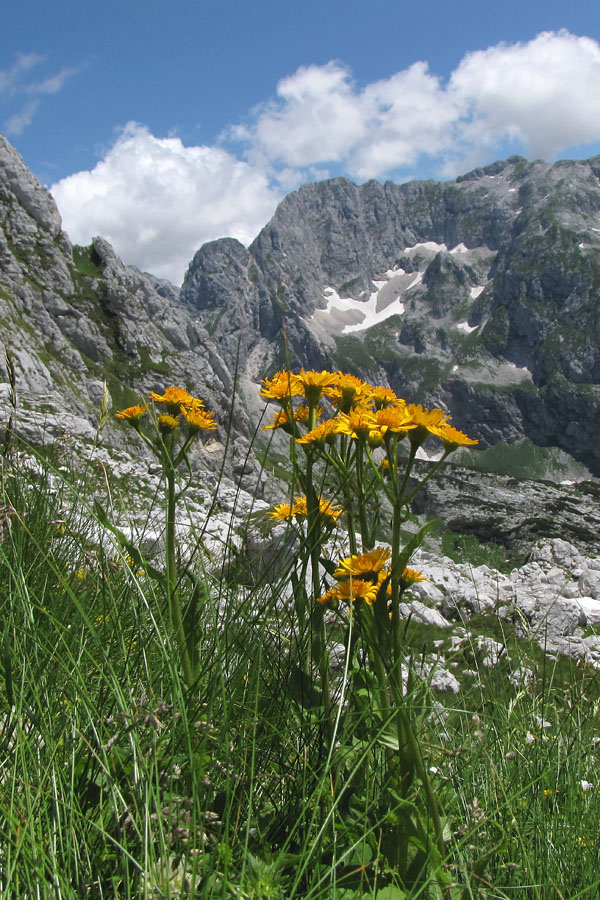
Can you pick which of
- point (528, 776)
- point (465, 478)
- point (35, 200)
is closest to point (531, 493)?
point (465, 478)

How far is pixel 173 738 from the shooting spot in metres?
1.45

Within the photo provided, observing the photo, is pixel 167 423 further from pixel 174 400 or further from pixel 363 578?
pixel 363 578

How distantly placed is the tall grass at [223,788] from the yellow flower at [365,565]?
1.01 ft

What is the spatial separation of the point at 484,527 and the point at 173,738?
110 m

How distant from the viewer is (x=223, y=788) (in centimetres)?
163

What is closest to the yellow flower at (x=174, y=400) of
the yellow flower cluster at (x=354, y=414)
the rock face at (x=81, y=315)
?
the yellow flower cluster at (x=354, y=414)

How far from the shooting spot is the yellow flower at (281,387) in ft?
7.58

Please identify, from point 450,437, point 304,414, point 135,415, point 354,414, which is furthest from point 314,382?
point 135,415

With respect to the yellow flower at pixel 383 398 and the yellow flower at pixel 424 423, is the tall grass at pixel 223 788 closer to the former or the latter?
the yellow flower at pixel 424 423

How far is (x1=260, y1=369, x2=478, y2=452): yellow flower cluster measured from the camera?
1903 millimetres

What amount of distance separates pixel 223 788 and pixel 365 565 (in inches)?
31.7

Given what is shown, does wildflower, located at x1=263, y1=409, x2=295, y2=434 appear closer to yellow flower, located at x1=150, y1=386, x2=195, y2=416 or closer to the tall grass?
yellow flower, located at x1=150, y1=386, x2=195, y2=416

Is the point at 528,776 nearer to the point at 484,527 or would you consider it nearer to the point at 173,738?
the point at 173,738

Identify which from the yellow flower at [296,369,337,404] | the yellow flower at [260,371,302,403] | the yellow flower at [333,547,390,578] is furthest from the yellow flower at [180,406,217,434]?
the yellow flower at [333,547,390,578]
